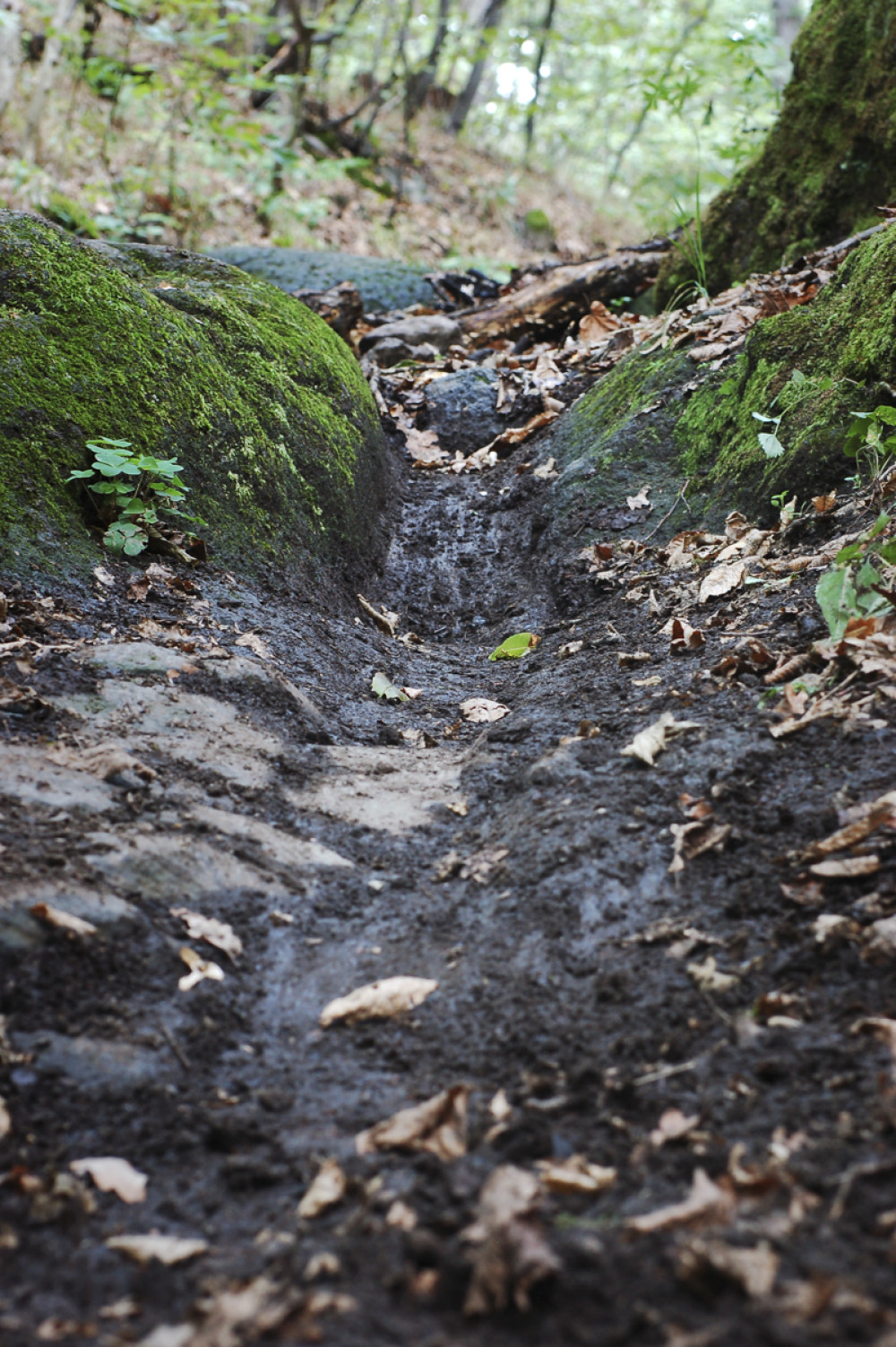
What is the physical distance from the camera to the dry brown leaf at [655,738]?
229 centimetres

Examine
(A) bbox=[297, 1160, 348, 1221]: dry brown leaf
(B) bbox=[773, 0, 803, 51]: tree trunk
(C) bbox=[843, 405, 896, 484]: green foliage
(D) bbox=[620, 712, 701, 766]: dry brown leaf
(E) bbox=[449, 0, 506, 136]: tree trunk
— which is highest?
(B) bbox=[773, 0, 803, 51]: tree trunk

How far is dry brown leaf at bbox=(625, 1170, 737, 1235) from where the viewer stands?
1139mm

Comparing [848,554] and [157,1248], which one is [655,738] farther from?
[157,1248]

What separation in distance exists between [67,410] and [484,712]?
200cm

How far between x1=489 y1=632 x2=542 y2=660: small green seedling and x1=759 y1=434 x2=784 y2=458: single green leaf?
1.27 meters

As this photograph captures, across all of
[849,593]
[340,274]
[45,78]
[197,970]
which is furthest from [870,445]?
[45,78]

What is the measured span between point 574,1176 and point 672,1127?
7.5 inches

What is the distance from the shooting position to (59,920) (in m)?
1.68

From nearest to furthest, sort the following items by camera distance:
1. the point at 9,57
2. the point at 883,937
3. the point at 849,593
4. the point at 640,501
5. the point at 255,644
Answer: the point at 883,937 → the point at 849,593 → the point at 255,644 → the point at 640,501 → the point at 9,57

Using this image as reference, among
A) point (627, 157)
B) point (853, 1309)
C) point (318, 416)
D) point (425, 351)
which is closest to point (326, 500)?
point (318, 416)

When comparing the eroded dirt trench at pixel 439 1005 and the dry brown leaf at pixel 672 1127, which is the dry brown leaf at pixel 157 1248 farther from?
the dry brown leaf at pixel 672 1127

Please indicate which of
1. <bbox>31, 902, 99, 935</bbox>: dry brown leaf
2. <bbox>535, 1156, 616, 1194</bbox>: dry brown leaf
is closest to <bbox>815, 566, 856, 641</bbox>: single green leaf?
<bbox>535, 1156, 616, 1194</bbox>: dry brown leaf

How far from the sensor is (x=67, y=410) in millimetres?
3158

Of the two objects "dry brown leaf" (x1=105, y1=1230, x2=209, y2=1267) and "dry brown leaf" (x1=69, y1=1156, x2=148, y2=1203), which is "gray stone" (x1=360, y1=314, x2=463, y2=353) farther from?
"dry brown leaf" (x1=105, y1=1230, x2=209, y2=1267)
